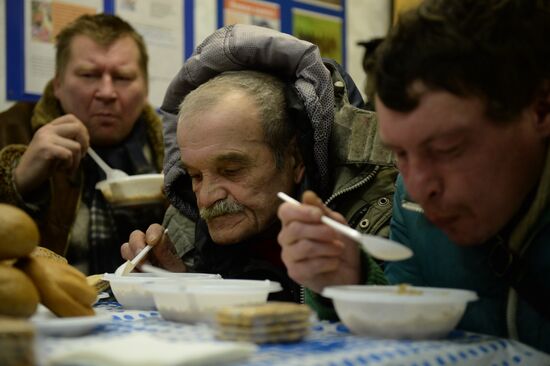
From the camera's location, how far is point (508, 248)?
1181 mm

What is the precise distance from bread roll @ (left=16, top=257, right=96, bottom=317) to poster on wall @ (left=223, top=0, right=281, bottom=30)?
2.75 meters

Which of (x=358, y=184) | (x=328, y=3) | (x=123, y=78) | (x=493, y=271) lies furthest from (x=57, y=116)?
(x=493, y=271)

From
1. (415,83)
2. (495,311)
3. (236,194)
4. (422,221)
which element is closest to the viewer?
(415,83)

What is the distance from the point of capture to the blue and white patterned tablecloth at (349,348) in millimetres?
888

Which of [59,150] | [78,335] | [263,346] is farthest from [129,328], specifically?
[59,150]

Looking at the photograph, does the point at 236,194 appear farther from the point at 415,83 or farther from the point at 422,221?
the point at 415,83

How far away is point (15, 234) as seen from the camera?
1021 millimetres

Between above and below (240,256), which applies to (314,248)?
above

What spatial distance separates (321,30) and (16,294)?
3321mm

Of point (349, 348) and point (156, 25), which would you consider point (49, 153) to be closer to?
point (156, 25)

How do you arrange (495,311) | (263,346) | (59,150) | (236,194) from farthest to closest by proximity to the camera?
(59,150)
(236,194)
(495,311)
(263,346)

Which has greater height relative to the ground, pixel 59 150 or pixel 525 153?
pixel 525 153

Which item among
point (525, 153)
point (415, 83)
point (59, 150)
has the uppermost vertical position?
point (415, 83)

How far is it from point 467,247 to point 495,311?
118 mm
